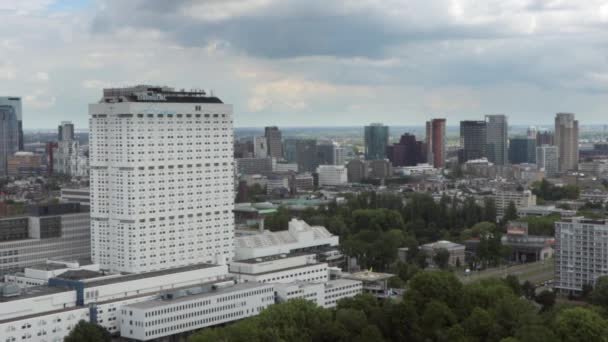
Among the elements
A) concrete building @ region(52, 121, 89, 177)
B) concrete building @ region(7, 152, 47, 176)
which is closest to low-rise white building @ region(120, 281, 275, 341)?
concrete building @ region(52, 121, 89, 177)

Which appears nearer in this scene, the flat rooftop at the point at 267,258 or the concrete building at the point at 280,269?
the concrete building at the point at 280,269

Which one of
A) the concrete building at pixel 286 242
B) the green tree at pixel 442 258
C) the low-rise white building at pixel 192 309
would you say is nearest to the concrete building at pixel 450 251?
the green tree at pixel 442 258

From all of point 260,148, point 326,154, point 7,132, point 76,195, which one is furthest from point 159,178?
point 260,148

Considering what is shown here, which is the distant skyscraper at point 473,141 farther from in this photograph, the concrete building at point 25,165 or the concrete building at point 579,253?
the concrete building at point 579,253

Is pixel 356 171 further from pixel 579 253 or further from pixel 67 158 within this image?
pixel 579 253

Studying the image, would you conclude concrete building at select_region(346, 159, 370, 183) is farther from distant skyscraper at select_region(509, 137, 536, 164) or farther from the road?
the road

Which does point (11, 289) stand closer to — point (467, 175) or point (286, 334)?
point (286, 334)
